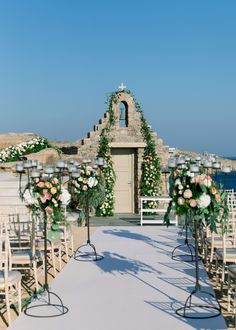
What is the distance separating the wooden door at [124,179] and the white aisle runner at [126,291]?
584cm

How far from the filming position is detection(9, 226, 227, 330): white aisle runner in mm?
5688

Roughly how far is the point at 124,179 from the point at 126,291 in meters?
9.76

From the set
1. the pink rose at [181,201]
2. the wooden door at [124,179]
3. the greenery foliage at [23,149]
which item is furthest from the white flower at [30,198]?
the greenery foliage at [23,149]

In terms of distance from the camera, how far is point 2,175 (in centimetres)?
1883

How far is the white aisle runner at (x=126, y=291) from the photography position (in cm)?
569

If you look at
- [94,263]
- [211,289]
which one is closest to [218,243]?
[211,289]

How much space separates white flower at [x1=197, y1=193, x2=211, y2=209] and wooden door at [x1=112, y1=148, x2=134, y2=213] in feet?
35.7

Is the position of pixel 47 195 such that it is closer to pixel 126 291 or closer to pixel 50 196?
pixel 50 196

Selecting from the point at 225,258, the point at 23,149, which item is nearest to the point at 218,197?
the point at 225,258

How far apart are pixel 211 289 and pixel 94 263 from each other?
2400 millimetres

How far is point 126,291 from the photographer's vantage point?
7000 millimetres

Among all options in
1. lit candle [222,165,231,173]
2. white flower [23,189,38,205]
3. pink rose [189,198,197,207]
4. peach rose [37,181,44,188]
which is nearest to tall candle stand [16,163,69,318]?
peach rose [37,181,44,188]

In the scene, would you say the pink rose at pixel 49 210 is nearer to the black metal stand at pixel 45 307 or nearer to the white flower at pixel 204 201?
the black metal stand at pixel 45 307

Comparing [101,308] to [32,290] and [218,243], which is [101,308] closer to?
[32,290]
